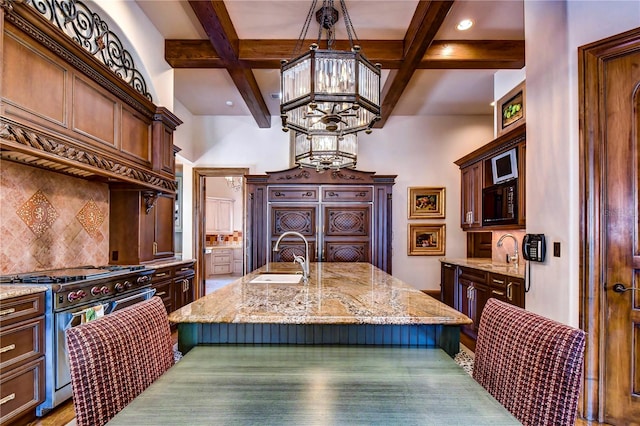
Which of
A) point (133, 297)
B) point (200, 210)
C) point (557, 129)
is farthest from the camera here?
point (200, 210)

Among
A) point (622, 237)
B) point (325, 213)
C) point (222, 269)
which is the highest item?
point (325, 213)

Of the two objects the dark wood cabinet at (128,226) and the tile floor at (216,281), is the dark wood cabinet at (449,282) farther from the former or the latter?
the tile floor at (216,281)

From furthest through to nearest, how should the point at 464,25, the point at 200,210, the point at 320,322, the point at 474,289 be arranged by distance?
1. the point at 200,210
2. the point at 474,289
3. the point at 464,25
4. the point at 320,322

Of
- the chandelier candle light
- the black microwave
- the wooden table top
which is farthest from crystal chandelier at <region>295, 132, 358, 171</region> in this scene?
the wooden table top

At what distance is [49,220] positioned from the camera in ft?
8.86

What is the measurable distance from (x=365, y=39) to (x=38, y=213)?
3.38 m

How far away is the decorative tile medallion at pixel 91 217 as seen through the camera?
3.09 metres

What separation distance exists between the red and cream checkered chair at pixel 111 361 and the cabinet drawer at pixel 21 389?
1.31 metres

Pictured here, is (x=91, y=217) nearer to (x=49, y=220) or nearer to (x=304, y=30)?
(x=49, y=220)

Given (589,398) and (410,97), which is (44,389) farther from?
(410,97)

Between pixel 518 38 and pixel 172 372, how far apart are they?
168 inches

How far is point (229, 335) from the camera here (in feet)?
4.86

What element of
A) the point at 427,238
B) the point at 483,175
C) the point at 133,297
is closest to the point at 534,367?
the point at 133,297

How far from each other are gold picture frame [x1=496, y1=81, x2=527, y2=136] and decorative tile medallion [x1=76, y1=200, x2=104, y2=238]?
442 centimetres
